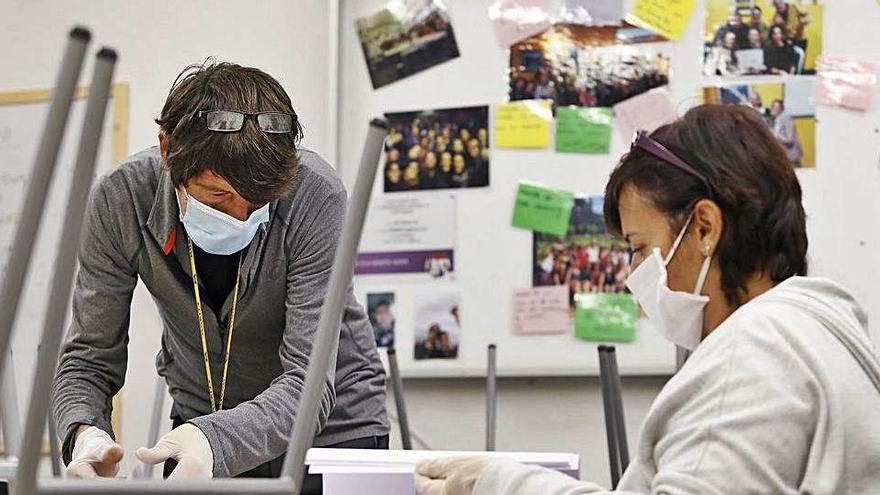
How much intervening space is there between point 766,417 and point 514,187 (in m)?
1.69

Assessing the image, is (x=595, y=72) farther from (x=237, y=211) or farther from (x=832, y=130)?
(x=237, y=211)

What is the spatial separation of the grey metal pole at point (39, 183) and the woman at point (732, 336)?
0.49 meters

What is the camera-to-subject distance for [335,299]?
706 mm

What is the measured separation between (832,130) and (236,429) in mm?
1608

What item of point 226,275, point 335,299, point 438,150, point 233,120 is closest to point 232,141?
point 233,120

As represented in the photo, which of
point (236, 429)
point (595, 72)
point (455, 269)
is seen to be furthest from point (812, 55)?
point (236, 429)

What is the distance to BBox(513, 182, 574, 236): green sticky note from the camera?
2537 mm

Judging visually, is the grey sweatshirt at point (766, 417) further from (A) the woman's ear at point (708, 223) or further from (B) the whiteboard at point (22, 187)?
(B) the whiteboard at point (22, 187)

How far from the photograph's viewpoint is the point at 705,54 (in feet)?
8.24

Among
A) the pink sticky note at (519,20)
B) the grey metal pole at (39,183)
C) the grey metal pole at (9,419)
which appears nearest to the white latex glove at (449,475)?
the grey metal pole at (39,183)

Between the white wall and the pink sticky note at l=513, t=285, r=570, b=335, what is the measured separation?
58 cm

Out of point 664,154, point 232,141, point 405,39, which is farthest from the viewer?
point 405,39

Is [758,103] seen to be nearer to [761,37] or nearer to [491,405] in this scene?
[761,37]

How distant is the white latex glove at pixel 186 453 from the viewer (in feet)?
3.89
